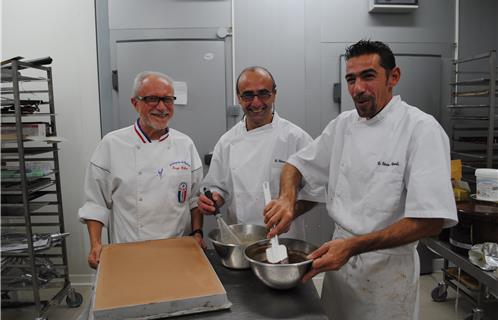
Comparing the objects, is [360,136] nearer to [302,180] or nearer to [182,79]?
[302,180]

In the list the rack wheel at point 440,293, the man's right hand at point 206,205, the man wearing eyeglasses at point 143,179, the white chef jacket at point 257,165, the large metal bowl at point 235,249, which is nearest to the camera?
the large metal bowl at point 235,249

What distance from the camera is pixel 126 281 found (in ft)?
3.69

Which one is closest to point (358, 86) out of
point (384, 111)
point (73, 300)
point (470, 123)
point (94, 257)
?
point (384, 111)

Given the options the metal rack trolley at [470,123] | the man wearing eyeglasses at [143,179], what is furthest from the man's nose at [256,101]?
the metal rack trolley at [470,123]

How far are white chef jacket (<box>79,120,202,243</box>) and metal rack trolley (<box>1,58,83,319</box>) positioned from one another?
3.11ft

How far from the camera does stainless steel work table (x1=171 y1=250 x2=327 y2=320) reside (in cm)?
105

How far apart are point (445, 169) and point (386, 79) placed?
14.1 inches

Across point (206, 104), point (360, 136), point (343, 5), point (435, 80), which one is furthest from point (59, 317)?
point (435, 80)

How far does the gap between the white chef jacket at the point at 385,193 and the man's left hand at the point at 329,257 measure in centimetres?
24

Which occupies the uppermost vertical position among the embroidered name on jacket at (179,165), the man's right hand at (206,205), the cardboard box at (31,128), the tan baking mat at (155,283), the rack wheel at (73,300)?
the cardboard box at (31,128)

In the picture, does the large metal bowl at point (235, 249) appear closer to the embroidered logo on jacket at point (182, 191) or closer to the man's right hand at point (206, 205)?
the man's right hand at point (206, 205)

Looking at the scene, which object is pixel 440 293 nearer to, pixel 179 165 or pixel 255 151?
pixel 255 151

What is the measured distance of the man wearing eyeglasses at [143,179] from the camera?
174cm

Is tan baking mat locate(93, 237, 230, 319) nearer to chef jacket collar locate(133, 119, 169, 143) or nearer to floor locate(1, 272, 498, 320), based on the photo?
chef jacket collar locate(133, 119, 169, 143)
